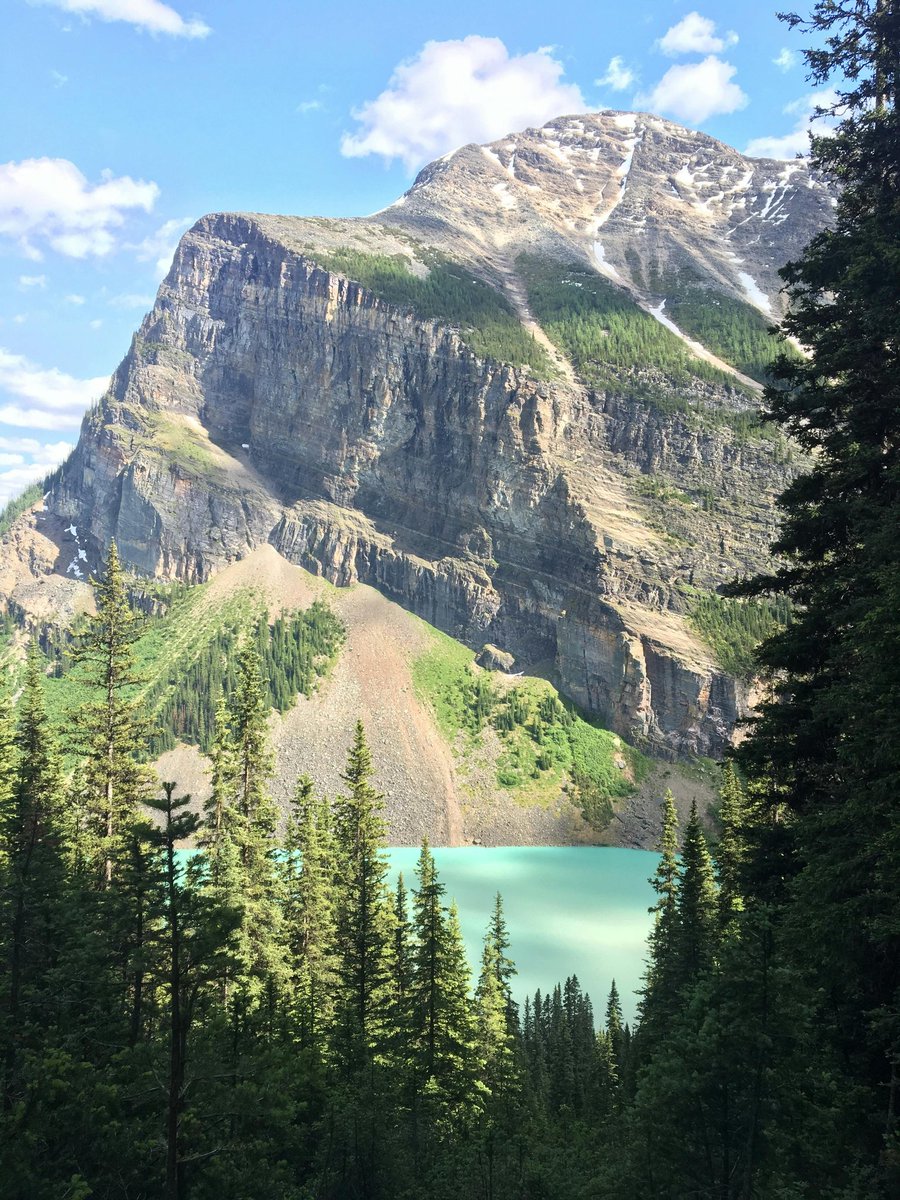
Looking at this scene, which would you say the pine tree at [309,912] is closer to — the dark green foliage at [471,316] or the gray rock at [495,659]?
the gray rock at [495,659]

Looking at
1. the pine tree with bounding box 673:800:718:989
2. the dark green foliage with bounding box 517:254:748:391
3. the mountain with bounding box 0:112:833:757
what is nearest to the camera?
the pine tree with bounding box 673:800:718:989

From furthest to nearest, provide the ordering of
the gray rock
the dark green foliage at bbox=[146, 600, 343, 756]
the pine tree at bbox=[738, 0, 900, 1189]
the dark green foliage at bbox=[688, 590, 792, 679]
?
1. the gray rock
2. the dark green foliage at bbox=[688, 590, 792, 679]
3. the dark green foliage at bbox=[146, 600, 343, 756]
4. the pine tree at bbox=[738, 0, 900, 1189]

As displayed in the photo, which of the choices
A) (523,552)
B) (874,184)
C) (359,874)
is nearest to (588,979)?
(359,874)

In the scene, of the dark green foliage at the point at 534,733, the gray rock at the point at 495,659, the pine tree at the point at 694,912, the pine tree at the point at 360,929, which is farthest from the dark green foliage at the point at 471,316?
the pine tree at the point at 694,912

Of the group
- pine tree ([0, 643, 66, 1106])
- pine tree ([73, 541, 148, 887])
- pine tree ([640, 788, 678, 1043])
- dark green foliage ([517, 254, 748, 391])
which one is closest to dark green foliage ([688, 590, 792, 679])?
dark green foliage ([517, 254, 748, 391])

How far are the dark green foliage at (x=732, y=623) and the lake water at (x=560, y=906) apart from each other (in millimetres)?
41716

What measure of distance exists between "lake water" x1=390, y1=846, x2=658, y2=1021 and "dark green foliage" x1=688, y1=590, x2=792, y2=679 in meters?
41.7

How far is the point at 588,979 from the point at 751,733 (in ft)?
188

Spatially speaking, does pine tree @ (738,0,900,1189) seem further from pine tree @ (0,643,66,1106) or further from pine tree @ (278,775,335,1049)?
pine tree @ (278,775,335,1049)

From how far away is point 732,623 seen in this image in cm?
14400

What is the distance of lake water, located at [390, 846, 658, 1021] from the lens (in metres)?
64.6

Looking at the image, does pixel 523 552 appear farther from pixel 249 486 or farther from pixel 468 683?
pixel 249 486

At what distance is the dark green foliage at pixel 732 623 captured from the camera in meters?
138

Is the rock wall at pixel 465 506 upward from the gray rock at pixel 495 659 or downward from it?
upward
